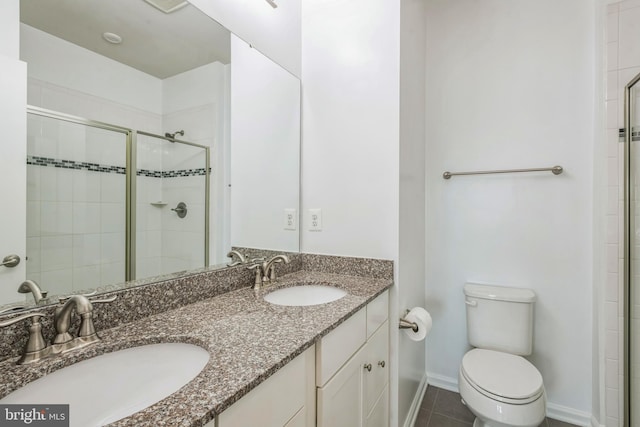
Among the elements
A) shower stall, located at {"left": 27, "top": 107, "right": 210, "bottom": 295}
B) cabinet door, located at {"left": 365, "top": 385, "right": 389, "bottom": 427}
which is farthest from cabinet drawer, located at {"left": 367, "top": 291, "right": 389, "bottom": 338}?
shower stall, located at {"left": 27, "top": 107, "right": 210, "bottom": 295}

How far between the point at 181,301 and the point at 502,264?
70.6 inches

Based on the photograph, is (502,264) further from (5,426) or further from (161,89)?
(5,426)

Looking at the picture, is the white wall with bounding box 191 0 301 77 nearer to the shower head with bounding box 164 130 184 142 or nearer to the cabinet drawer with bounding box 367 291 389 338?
the shower head with bounding box 164 130 184 142

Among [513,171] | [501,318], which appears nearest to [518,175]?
[513,171]

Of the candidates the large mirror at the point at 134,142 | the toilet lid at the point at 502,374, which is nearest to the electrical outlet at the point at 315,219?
the large mirror at the point at 134,142

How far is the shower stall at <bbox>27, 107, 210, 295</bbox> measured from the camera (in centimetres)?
75

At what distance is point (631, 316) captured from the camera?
1415 millimetres

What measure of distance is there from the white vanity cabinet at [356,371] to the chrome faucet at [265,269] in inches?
18.1

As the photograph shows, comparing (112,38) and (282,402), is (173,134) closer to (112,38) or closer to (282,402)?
(112,38)

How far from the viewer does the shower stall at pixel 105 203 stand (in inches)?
29.5

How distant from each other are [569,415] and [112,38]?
278 cm

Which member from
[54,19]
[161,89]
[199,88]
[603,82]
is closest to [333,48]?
[199,88]

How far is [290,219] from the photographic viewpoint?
1.66 metres

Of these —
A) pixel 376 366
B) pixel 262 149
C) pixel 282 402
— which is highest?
pixel 262 149
